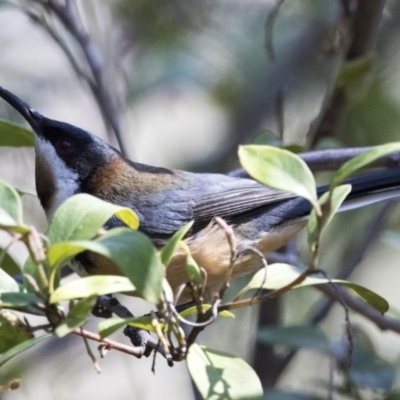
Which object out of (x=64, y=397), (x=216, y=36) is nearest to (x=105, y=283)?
(x=64, y=397)

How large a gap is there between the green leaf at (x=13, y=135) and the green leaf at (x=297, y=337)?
107cm

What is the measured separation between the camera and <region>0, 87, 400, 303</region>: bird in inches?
110

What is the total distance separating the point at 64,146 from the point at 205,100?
201 cm

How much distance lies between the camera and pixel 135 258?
125 centimetres

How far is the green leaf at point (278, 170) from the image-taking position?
4.58 feet

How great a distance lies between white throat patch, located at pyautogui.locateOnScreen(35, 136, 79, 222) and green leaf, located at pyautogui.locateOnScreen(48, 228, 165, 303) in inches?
63.2

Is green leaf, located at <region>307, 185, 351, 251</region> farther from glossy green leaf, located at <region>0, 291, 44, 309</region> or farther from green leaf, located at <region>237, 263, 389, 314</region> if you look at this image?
glossy green leaf, located at <region>0, 291, 44, 309</region>

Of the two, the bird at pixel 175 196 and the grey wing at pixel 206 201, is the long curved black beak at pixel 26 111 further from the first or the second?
the grey wing at pixel 206 201

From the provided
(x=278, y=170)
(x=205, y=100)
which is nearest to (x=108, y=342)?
(x=278, y=170)

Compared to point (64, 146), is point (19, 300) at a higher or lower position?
higher

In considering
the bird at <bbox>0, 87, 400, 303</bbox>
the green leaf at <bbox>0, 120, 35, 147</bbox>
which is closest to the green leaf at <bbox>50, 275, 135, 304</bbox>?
the green leaf at <bbox>0, 120, 35, 147</bbox>

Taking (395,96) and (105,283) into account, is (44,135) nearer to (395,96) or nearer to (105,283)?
(105,283)

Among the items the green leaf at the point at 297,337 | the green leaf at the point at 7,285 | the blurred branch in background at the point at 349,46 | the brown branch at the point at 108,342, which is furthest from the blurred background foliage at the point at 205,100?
the green leaf at the point at 7,285

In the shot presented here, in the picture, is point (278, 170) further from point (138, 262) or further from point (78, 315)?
point (78, 315)
